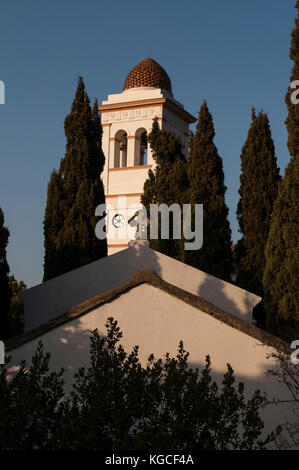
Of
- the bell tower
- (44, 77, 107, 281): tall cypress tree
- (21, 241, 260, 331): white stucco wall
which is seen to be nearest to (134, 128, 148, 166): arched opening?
the bell tower

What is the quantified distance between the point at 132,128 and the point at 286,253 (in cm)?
1822

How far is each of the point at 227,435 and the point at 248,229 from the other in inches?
649

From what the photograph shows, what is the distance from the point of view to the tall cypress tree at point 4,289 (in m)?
15.0

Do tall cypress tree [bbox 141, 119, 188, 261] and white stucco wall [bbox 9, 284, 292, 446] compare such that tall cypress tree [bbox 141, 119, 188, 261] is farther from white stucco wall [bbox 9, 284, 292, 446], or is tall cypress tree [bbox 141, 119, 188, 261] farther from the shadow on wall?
white stucco wall [bbox 9, 284, 292, 446]

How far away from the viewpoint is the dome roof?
111 feet

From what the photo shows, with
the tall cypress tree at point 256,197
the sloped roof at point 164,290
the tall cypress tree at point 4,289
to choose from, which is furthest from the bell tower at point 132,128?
the sloped roof at point 164,290

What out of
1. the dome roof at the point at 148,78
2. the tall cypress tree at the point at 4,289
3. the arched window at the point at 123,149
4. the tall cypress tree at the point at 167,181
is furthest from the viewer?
the arched window at the point at 123,149

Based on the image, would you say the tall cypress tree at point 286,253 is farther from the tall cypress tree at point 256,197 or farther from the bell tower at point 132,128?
the bell tower at point 132,128

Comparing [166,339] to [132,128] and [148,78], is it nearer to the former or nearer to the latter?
[132,128]

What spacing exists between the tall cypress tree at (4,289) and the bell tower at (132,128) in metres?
15.6

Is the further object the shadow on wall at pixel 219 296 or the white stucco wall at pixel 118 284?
the shadow on wall at pixel 219 296

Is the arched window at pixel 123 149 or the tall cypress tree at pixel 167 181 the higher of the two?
the arched window at pixel 123 149

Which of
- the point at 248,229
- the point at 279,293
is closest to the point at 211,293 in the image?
the point at 279,293

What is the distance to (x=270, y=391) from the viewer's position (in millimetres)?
7988
